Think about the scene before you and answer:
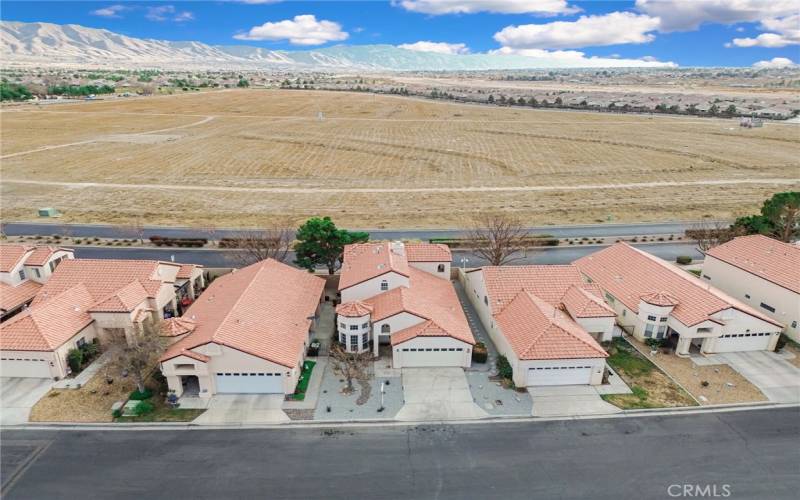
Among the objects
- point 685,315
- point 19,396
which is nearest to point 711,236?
point 685,315

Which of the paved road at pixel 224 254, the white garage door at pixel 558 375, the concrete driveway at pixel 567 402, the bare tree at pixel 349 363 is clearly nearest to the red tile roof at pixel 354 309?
the bare tree at pixel 349 363

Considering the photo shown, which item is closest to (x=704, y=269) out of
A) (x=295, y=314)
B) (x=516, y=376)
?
(x=516, y=376)

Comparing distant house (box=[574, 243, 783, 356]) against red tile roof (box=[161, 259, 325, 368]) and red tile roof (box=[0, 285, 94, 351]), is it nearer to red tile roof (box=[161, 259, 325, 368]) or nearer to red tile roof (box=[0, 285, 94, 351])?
red tile roof (box=[161, 259, 325, 368])

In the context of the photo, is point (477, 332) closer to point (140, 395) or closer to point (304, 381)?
point (304, 381)

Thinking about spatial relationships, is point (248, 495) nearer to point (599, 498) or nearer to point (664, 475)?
point (599, 498)

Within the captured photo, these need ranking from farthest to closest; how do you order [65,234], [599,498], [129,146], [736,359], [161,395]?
[129,146] < [65,234] < [736,359] < [161,395] < [599,498]

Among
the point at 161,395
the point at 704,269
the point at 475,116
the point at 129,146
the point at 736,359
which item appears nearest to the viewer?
the point at 161,395

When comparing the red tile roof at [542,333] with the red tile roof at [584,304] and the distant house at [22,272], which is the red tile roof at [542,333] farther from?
the distant house at [22,272]
